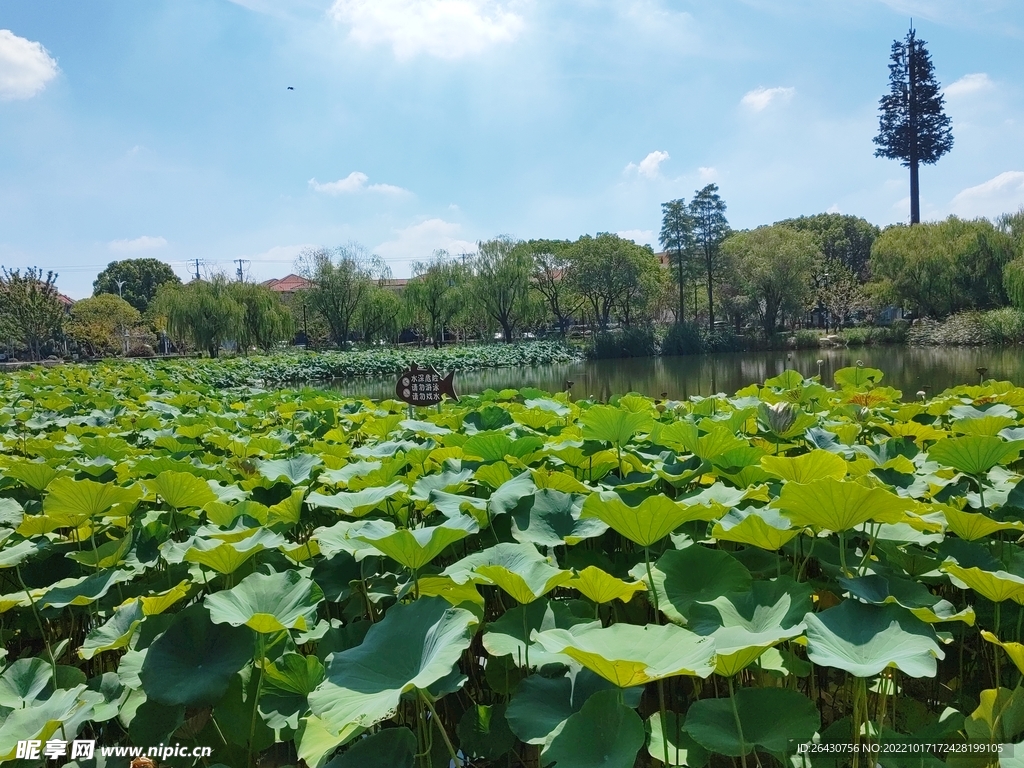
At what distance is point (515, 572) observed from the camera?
1125 mm

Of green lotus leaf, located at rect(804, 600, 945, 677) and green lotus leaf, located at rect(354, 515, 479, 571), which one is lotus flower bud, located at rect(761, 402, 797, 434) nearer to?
green lotus leaf, located at rect(804, 600, 945, 677)

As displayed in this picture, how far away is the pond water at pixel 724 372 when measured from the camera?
47.1 ft

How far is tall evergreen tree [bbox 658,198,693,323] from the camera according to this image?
3191cm

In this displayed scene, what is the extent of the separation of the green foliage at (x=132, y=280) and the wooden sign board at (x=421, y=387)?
49.2m

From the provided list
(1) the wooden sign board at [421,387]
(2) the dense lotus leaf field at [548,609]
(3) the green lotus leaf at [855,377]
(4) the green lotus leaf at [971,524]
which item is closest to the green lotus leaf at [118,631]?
(2) the dense lotus leaf field at [548,609]

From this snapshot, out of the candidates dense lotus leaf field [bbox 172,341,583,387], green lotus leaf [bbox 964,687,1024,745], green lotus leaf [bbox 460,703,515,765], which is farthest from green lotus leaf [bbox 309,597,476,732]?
dense lotus leaf field [bbox 172,341,583,387]

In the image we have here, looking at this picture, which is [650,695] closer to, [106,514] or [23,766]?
[23,766]

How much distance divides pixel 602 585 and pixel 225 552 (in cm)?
70

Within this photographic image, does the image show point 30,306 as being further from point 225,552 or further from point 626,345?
point 225,552

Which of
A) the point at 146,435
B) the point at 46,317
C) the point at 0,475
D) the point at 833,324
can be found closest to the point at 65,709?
the point at 0,475

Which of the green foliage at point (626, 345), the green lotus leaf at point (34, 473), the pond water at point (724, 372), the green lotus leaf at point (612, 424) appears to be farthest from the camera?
the green foliage at point (626, 345)

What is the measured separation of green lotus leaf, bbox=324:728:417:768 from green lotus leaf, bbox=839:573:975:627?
0.70m

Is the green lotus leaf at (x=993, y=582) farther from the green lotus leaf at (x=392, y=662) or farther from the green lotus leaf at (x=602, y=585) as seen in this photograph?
the green lotus leaf at (x=392, y=662)

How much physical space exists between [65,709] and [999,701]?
140cm
